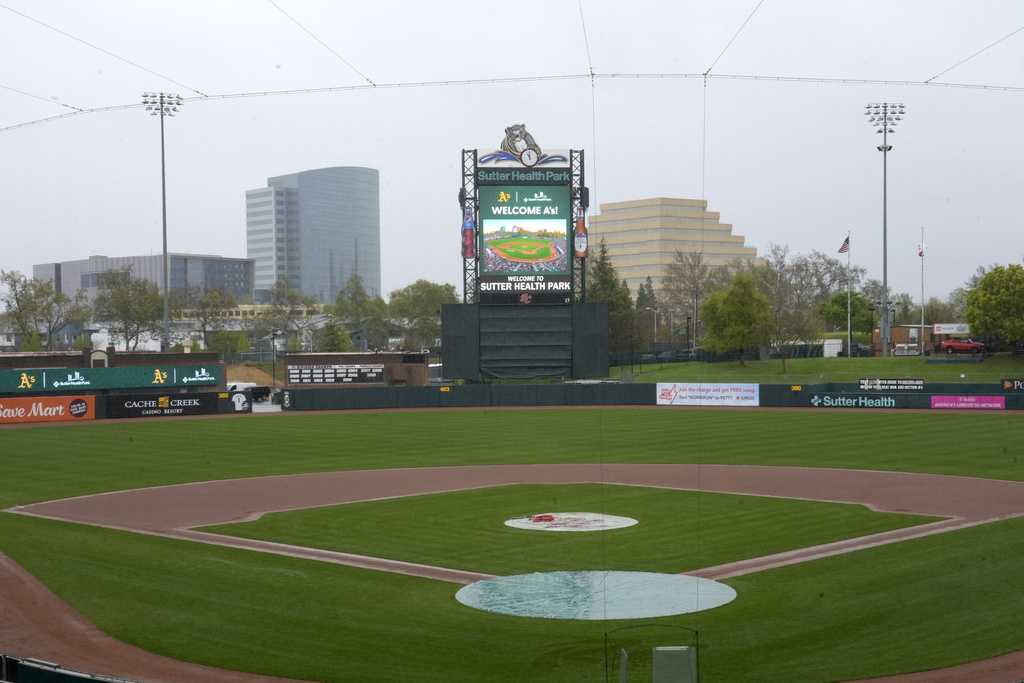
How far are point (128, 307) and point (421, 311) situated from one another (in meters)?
36.2

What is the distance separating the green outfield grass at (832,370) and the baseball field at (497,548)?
33990mm

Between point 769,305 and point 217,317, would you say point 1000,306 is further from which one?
point 217,317

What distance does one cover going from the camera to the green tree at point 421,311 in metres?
133

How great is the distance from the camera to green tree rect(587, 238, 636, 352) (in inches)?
3907

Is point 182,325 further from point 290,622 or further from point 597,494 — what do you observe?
point 290,622

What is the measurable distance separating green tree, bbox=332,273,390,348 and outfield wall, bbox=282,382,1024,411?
2769 inches

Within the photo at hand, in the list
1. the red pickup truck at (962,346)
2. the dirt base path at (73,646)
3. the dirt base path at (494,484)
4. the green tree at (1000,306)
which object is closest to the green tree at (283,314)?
the red pickup truck at (962,346)

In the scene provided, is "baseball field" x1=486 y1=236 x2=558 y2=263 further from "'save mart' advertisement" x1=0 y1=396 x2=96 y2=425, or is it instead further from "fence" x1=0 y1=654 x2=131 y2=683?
"fence" x1=0 y1=654 x2=131 y2=683

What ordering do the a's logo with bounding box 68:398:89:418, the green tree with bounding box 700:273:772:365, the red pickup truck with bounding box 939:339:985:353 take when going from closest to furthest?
the a's logo with bounding box 68:398:89:418
the red pickup truck with bounding box 939:339:985:353
the green tree with bounding box 700:273:772:365

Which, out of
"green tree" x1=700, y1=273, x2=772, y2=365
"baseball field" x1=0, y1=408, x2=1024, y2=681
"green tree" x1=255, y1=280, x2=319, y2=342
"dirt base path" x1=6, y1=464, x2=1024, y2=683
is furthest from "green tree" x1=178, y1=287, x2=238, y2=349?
"dirt base path" x1=6, y1=464, x2=1024, y2=683

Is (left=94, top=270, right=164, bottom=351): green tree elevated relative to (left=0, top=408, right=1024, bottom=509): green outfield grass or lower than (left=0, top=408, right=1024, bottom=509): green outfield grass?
elevated

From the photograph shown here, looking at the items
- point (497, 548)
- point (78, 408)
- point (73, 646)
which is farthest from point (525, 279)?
point (73, 646)

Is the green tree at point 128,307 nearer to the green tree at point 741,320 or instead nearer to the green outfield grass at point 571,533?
the green tree at point 741,320

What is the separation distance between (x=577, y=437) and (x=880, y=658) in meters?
31.5
